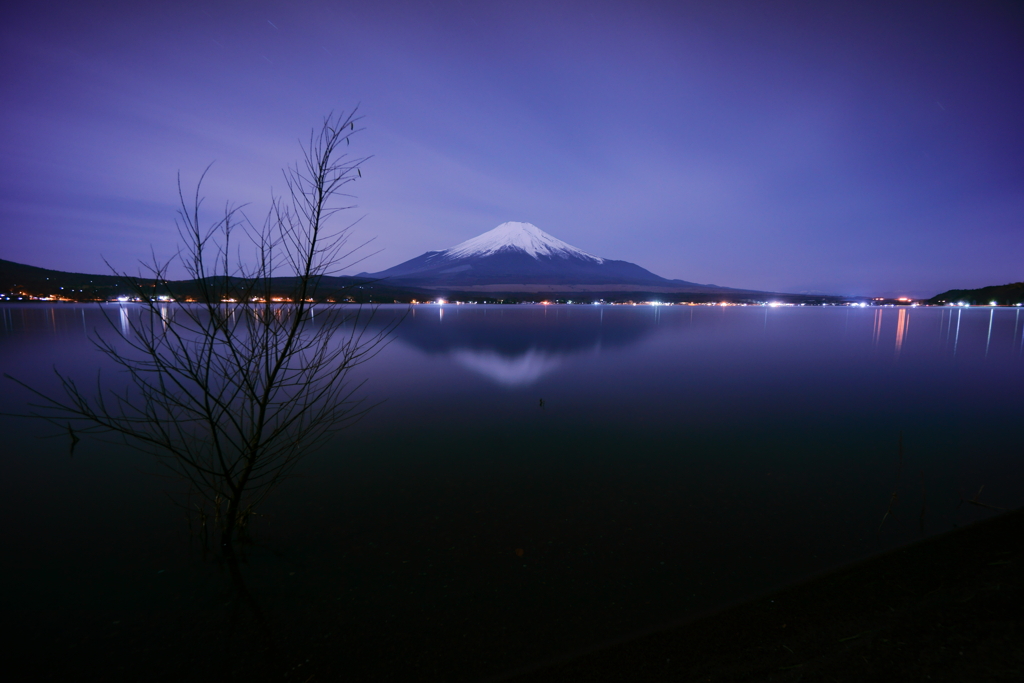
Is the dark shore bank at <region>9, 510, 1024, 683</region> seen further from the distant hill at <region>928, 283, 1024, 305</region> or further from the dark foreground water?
the distant hill at <region>928, 283, 1024, 305</region>

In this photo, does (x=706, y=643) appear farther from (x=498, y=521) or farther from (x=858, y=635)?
(x=498, y=521)

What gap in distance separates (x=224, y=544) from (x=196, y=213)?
3052 millimetres

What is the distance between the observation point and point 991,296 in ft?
476

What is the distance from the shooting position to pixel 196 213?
3.20m

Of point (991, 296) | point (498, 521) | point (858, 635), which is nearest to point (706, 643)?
point (858, 635)

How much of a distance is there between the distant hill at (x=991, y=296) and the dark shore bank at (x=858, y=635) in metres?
192

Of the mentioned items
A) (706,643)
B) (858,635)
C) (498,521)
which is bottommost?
(498,521)

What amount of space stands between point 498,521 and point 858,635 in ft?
10.1

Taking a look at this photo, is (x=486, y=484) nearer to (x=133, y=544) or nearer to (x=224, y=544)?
→ (x=224, y=544)

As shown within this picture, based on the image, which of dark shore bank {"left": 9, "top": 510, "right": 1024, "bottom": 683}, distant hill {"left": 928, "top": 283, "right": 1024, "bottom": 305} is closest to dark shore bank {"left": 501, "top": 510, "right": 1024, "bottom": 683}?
dark shore bank {"left": 9, "top": 510, "right": 1024, "bottom": 683}

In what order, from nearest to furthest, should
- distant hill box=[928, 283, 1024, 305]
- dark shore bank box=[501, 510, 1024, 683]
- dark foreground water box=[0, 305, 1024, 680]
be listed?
dark shore bank box=[501, 510, 1024, 683], dark foreground water box=[0, 305, 1024, 680], distant hill box=[928, 283, 1024, 305]

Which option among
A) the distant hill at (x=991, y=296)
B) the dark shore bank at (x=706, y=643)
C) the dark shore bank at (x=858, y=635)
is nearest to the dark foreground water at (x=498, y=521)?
the dark shore bank at (x=706, y=643)

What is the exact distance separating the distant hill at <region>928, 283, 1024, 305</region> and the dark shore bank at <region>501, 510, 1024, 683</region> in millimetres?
192202

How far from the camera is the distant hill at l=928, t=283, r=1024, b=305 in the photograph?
430 feet
